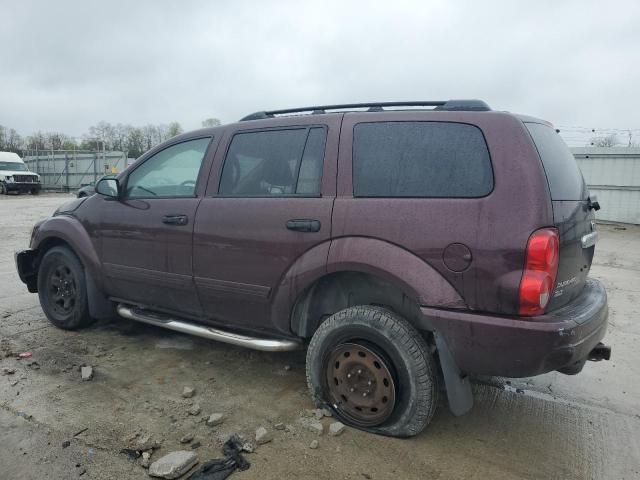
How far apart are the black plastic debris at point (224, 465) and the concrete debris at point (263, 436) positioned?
12 centimetres

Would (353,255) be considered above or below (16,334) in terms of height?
above

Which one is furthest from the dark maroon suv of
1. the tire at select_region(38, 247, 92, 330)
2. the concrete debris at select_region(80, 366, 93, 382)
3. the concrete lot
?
the tire at select_region(38, 247, 92, 330)

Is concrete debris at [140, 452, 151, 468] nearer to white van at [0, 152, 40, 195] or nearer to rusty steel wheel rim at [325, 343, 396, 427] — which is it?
rusty steel wheel rim at [325, 343, 396, 427]

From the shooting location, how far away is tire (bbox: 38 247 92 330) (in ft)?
14.4

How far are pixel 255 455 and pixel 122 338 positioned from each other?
228 cm

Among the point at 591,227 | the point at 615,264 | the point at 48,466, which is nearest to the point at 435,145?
the point at 591,227

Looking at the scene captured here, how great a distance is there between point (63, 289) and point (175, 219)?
175 centimetres

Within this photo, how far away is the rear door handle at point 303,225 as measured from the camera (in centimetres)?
295

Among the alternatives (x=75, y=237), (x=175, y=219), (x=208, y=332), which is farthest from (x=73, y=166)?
(x=208, y=332)

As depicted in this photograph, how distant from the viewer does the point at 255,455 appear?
267 cm

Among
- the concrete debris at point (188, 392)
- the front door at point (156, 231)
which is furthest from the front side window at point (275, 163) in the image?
the concrete debris at point (188, 392)

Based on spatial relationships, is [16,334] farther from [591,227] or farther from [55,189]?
[55,189]

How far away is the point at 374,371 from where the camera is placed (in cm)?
282

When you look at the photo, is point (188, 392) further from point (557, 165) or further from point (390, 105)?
point (557, 165)
